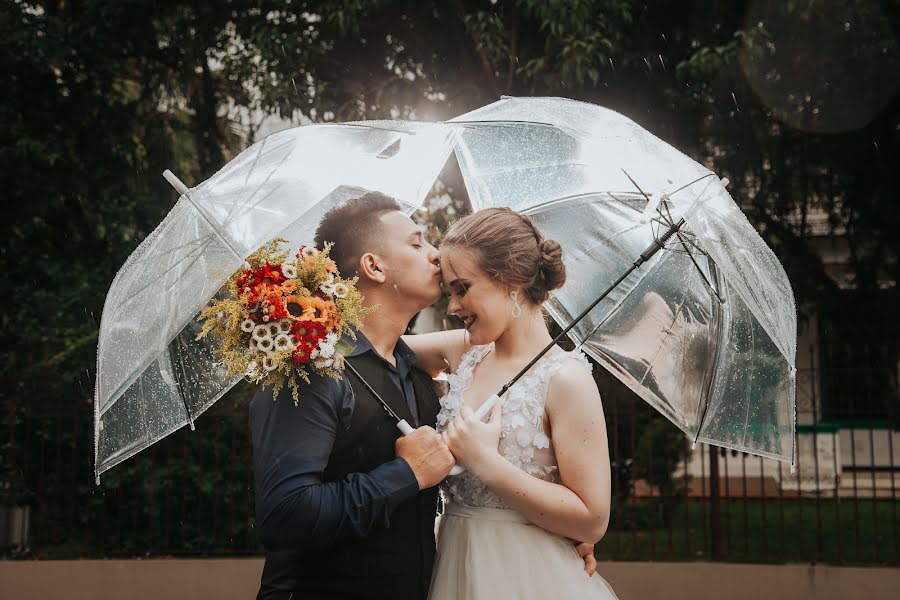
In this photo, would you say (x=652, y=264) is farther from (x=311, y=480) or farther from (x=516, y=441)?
(x=311, y=480)

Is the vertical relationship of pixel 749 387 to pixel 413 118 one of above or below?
below

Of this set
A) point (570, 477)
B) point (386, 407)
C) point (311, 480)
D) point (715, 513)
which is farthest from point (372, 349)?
point (715, 513)

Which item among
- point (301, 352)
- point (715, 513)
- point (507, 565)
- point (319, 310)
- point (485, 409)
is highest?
point (319, 310)

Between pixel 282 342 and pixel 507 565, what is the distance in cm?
113

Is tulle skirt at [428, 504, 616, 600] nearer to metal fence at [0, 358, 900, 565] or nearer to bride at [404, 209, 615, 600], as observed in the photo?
bride at [404, 209, 615, 600]

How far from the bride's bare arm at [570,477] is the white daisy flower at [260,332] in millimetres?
763

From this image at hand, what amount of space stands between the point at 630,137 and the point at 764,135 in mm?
5772

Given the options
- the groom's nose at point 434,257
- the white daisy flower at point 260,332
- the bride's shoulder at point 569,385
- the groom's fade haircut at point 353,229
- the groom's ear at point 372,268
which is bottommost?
the bride's shoulder at point 569,385

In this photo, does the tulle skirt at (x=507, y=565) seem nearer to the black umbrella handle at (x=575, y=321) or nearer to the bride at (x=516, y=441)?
the bride at (x=516, y=441)

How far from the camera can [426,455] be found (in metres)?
2.67

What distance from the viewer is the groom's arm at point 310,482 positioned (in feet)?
8.10

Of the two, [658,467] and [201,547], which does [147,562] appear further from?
[658,467]

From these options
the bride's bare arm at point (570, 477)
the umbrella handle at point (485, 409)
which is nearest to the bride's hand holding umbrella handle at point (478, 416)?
the umbrella handle at point (485, 409)

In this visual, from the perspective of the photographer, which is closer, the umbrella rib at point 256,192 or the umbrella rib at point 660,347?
the umbrella rib at point 256,192
